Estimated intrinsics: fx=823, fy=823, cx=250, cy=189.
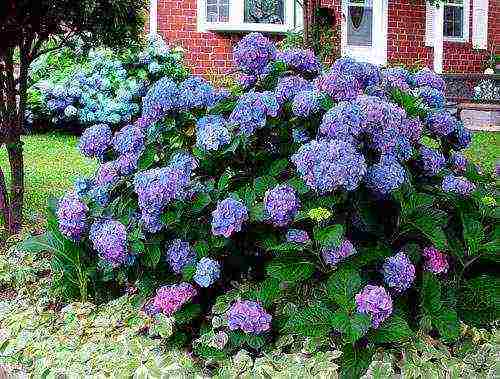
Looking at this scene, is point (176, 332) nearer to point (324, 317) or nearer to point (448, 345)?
point (324, 317)

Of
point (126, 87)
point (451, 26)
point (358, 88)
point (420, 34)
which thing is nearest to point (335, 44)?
point (420, 34)

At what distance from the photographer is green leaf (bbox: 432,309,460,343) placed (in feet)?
9.12

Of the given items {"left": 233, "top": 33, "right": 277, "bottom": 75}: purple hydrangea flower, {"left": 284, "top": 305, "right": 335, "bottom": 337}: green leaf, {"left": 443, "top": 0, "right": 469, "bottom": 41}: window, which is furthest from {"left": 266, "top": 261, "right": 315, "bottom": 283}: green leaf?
{"left": 443, "top": 0, "right": 469, "bottom": 41}: window

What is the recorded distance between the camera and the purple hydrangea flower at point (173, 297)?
3.04 m

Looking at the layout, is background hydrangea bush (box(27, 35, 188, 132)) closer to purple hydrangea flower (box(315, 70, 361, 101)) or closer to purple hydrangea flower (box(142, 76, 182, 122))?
purple hydrangea flower (box(142, 76, 182, 122))

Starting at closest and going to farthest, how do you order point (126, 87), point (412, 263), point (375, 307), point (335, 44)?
point (375, 307) → point (412, 263) → point (126, 87) → point (335, 44)

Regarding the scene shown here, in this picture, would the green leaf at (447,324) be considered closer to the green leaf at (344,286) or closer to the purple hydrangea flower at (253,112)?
the green leaf at (344,286)

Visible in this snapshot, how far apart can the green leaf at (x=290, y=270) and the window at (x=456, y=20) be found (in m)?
13.4

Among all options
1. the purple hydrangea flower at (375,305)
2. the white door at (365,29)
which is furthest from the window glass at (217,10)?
the purple hydrangea flower at (375,305)

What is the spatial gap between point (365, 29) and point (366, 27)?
0.04 m

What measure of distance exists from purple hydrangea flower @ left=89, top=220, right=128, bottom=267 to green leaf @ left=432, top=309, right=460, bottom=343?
115 centimetres

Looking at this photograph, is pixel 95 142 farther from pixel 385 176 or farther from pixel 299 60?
pixel 385 176

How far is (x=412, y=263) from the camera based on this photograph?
9.75 feet

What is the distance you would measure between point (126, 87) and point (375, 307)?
9.02 meters
